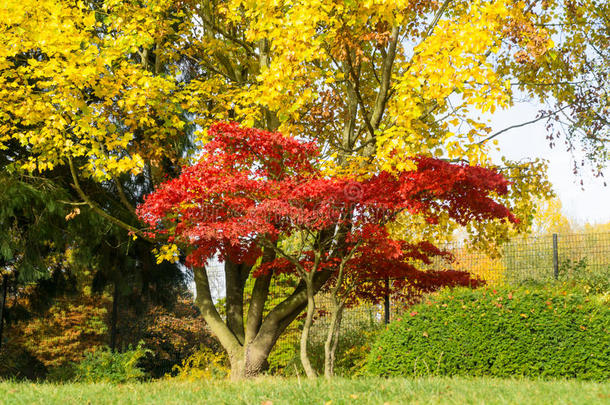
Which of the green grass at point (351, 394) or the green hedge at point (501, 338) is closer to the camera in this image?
the green grass at point (351, 394)

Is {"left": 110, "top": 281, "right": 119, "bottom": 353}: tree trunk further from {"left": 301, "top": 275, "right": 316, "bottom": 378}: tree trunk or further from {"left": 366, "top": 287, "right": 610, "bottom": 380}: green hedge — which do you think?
{"left": 366, "top": 287, "right": 610, "bottom": 380}: green hedge

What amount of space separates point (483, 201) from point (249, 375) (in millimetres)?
4717

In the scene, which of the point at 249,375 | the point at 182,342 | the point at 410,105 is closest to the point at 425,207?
the point at 410,105

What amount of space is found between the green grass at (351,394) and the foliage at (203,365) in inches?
251

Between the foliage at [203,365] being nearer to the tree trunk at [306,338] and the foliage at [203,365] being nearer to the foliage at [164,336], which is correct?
the foliage at [164,336]

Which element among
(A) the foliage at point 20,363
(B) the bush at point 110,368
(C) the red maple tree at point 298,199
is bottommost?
(A) the foliage at point 20,363

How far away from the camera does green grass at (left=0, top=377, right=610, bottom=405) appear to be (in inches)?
172

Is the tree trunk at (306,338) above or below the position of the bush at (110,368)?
above

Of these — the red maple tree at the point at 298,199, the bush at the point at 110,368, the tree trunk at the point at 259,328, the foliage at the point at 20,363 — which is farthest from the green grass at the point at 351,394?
the foliage at the point at 20,363

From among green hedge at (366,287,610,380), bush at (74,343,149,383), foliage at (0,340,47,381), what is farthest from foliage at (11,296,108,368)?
green hedge at (366,287,610,380)

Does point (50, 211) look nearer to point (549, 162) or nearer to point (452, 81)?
point (452, 81)

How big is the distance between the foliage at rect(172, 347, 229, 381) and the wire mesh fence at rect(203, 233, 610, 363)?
1374mm

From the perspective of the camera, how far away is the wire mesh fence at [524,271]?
11336mm

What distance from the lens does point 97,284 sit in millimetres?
12742
